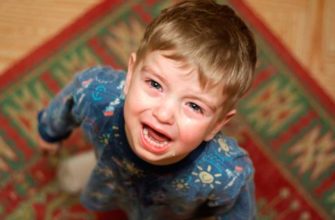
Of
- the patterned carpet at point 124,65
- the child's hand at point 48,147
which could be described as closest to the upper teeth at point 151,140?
the child's hand at point 48,147

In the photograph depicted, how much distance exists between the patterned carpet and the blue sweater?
0.29 meters

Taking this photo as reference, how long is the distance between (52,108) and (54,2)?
1.61 feet

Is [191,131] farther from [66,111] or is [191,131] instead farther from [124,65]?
[124,65]

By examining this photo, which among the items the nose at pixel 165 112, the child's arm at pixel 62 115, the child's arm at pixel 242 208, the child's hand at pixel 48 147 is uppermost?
the nose at pixel 165 112

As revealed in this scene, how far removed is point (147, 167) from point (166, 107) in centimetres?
19

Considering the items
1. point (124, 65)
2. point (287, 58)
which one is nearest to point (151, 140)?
point (124, 65)

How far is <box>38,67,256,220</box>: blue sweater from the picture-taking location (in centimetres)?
88

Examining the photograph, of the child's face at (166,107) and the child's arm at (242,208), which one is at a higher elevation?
the child's face at (166,107)

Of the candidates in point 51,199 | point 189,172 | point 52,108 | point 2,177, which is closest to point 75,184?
point 51,199

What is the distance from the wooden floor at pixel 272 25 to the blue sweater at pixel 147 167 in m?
0.41

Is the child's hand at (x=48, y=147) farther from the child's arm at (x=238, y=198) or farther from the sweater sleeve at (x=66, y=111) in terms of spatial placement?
the child's arm at (x=238, y=198)

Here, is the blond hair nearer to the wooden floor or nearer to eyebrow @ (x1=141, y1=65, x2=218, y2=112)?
eyebrow @ (x1=141, y1=65, x2=218, y2=112)

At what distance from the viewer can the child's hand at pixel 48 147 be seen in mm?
1189

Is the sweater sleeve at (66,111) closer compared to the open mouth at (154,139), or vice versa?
the open mouth at (154,139)
